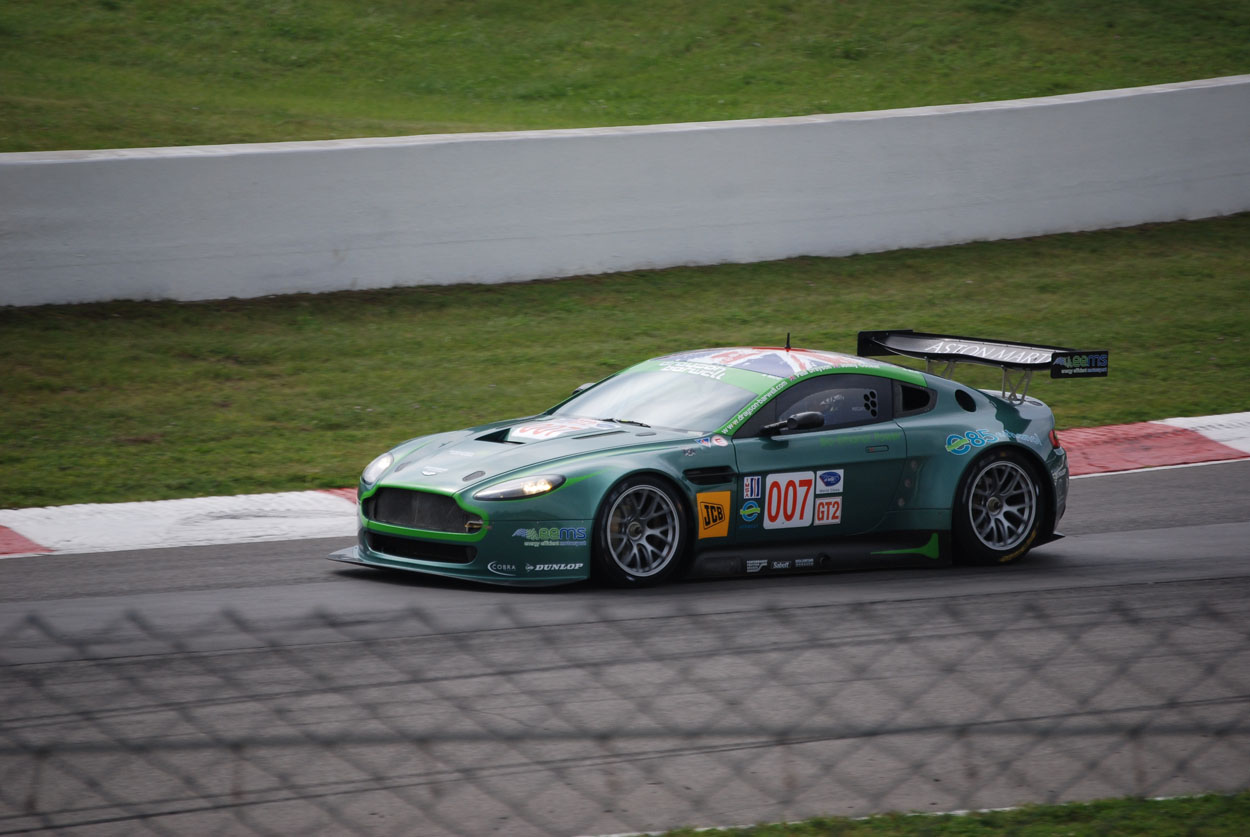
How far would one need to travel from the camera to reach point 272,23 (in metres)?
23.6

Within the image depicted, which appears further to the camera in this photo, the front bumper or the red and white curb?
the red and white curb

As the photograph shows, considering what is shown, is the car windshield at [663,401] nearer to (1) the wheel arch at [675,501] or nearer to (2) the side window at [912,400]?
(1) the wheel arch at [675,501]

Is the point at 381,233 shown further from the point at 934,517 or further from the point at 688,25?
the point at 688,25

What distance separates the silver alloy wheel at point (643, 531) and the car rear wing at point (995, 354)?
206cm

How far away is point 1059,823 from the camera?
435cm

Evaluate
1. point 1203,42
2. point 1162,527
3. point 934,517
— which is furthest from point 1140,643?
point 1203,42

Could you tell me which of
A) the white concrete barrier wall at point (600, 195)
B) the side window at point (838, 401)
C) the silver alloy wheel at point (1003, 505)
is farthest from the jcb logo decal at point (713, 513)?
the white concrete barrier wall at point (600, 195)

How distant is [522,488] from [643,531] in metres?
0.69

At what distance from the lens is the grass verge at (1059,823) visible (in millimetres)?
4254

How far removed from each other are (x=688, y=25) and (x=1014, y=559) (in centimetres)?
1741

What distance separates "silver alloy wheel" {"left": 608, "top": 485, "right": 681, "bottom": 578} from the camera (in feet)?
25.0

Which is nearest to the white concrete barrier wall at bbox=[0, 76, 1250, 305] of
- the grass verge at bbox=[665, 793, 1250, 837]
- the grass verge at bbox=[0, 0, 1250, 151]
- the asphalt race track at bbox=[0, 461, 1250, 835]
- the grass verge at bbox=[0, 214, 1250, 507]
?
the grass verge at bbox=[0, 214, 1250, 507]

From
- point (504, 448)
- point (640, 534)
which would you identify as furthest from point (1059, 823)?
point (504, 448)

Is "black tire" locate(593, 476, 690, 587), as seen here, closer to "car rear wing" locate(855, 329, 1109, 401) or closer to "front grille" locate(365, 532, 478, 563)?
"front grille" locate(365, 532, 478, 563)
